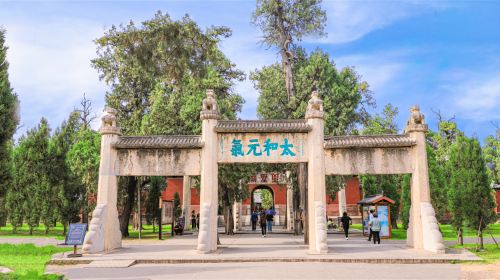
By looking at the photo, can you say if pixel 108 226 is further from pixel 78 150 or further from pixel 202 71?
pixel 202 71

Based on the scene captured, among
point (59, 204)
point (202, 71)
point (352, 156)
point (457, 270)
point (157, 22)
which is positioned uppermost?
point (157, 22)

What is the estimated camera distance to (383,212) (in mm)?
22922

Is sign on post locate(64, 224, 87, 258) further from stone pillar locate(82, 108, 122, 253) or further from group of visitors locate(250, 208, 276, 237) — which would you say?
group of visitors locate(250, 208, 276, 237)

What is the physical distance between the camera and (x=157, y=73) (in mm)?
25438

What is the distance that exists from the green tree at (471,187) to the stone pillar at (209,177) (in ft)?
30.9

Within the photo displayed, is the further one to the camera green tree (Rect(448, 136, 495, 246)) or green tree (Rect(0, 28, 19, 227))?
green tree (Rect(448, 136, 495, 246))

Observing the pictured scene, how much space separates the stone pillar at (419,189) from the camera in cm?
1552

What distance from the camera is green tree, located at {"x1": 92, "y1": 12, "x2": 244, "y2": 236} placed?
80.5 ft

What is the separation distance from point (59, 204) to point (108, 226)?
1218cm

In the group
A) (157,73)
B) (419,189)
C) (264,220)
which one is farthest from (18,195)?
(419,189)

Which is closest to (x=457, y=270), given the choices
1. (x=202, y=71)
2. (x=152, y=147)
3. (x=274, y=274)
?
(x=274, y=274)

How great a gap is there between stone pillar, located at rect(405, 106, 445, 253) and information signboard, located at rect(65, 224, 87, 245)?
11.8 metres

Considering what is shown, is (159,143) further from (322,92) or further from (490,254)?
(322,92)

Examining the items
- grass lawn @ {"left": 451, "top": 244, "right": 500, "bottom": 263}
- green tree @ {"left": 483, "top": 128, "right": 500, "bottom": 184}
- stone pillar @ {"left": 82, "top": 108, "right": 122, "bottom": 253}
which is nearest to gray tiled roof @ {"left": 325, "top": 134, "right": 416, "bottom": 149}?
grass lawn @ {"left": 451, "top": 244, "right": 500, "bottom": 263}
